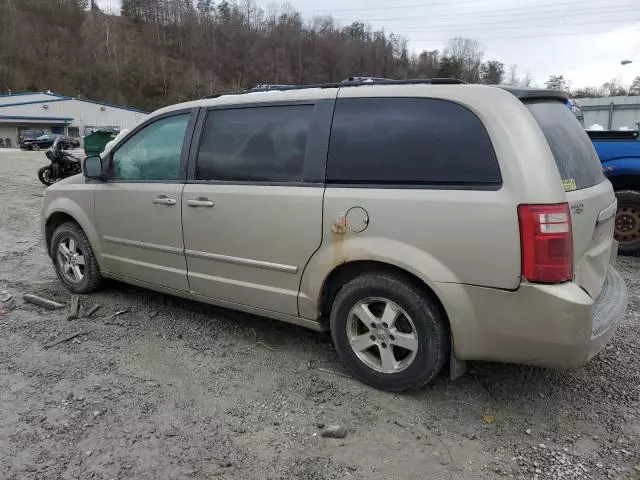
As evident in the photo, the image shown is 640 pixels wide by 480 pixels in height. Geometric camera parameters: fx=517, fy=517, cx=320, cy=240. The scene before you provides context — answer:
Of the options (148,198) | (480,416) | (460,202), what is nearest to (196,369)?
(148,198)

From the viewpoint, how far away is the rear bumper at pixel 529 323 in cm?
258

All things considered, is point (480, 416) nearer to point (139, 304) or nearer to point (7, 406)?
point (7, 406)

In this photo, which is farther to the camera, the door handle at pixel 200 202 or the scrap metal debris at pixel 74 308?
the scrap metal debris at pixel 74 308

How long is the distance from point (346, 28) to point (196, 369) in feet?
355

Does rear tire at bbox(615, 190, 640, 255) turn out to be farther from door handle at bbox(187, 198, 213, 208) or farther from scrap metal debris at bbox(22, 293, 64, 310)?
scrap metal debris at bbox(22, 293, 64, 310)

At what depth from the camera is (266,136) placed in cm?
352

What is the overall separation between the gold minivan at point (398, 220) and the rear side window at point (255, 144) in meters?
0.01

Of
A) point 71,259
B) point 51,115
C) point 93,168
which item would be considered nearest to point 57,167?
point 71,259

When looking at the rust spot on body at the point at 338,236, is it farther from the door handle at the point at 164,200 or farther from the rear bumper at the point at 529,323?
the door handle at the point at 164,200

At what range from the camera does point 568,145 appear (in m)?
2.99

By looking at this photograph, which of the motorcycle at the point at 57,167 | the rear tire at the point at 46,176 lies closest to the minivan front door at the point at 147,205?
the motorcycle at the point at 57,167

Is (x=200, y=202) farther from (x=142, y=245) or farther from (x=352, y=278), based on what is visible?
(x=352, y=278)

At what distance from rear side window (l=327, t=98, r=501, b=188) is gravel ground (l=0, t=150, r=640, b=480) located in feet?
4.35

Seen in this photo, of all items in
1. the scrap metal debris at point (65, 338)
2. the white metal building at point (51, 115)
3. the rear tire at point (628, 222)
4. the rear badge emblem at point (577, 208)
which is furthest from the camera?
the white metal building at point (51, 115)
